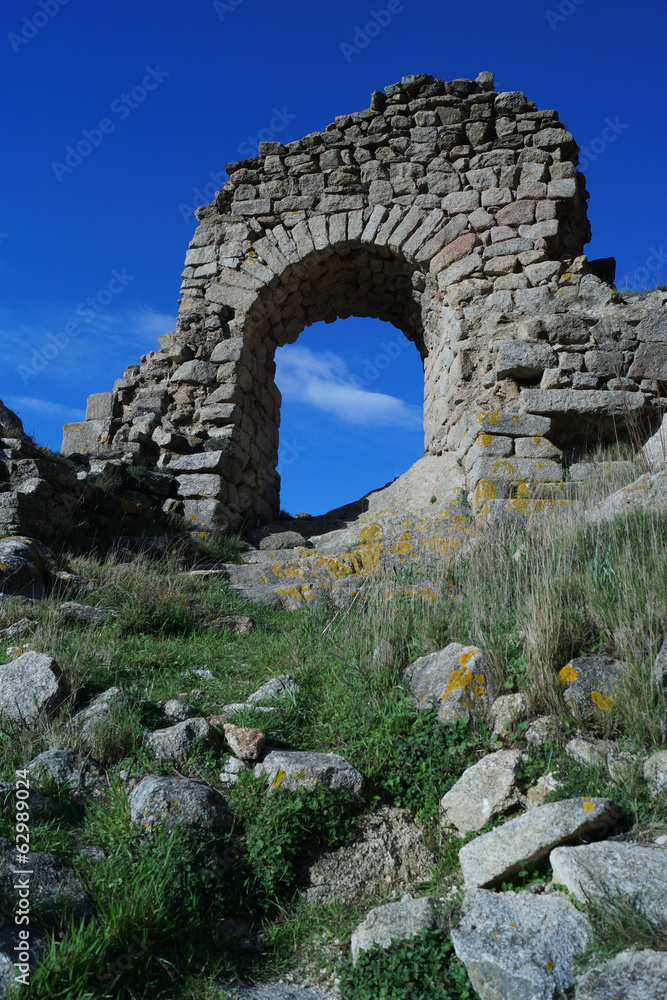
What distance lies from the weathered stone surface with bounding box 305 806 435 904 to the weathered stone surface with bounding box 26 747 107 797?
2.93 feet

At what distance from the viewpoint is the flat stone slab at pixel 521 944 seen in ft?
6.16

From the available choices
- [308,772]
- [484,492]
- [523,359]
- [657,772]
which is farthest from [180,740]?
[523,359]

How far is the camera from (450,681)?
3.10m

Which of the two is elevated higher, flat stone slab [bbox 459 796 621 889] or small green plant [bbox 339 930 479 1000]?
flat stone slab [bbox 459 796 621 889]

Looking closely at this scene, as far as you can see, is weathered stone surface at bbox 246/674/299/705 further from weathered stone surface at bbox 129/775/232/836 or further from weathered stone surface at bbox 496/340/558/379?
weathered stone surface at bbox 496/340/558/379

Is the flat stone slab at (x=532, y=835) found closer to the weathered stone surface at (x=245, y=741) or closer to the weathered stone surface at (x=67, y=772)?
the weathered stone surface at (x=245, y=741)

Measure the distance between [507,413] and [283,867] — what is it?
16.0 ft

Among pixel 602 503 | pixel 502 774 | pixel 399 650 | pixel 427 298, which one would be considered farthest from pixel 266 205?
pixel 502 774

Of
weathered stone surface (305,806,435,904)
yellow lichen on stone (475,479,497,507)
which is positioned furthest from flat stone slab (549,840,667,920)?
yellow lichen on stone (475,479,497,507)

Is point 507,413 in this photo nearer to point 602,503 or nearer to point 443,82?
point 602,503

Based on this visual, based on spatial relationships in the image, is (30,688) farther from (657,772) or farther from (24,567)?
(657,772)

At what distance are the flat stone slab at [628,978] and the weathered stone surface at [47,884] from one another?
1424 mm

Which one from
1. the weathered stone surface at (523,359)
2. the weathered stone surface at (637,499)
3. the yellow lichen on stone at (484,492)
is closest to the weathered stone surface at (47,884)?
the weathered stone surface at (637,499)

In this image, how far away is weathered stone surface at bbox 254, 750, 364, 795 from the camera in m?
2.75
